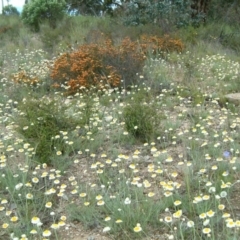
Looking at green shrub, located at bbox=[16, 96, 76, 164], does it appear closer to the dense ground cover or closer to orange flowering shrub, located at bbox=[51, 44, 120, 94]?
the dense ground cover

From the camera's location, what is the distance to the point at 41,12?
14.3 meters

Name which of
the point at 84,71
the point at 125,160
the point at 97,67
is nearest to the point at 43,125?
the point at 125,160

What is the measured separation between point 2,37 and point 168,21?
197 inches

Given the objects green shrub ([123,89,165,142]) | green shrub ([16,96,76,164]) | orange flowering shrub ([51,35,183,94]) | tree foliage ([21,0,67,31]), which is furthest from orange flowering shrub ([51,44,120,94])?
Answer: tree foliage ([21,0,67,31])

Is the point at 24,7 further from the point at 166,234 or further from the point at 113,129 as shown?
the point at 166,234

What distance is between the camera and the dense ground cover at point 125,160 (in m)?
3.18

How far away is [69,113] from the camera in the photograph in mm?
5438

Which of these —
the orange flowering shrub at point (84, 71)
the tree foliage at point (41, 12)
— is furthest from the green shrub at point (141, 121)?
the tree foliage at point (41, 12)

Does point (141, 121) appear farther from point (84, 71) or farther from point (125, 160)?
point (84, 71)

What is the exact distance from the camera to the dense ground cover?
3180 millimetres

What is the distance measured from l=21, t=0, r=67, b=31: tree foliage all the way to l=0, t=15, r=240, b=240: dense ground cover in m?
6.67

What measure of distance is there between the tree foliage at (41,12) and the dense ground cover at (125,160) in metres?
6.67

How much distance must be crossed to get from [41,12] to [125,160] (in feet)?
36.3

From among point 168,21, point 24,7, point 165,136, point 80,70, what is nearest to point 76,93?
point 80,70
